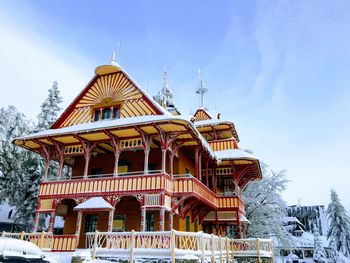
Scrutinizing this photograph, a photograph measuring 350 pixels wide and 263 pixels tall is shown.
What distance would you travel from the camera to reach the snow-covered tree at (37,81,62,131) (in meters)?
34.6

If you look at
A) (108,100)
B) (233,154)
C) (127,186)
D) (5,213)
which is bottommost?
(127,186)

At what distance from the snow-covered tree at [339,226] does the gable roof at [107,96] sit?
3259 centimetres

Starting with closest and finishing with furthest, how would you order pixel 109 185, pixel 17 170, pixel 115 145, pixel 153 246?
1. pixel 153 246
2. pixel 109 185
3. pixel 115 145
4. pixel 17 170

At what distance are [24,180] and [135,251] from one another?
803 inches

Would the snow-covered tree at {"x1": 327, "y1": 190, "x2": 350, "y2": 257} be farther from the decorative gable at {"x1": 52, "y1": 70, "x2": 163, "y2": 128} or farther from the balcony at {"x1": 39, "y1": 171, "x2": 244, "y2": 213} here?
the decorative gable at {"x1": 52, "y1": 70, "x2": 163, "y2": 128}

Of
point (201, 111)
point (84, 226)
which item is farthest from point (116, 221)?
point (201, 111)

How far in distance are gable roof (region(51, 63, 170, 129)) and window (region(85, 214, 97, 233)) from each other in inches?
274

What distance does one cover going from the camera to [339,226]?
42.6 meters

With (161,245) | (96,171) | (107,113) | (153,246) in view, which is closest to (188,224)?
(96,171)

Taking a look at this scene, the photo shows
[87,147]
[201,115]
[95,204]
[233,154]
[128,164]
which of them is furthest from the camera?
[201,115]

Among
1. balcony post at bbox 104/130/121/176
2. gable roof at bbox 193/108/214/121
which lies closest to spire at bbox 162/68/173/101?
gable roof at bbox 193/108/214/121

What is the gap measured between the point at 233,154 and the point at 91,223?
39.3ft

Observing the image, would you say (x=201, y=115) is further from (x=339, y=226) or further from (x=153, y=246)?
(x=339, y=226)

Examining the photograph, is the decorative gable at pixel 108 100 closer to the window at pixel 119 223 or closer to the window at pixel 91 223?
the window at pixel 91 223
